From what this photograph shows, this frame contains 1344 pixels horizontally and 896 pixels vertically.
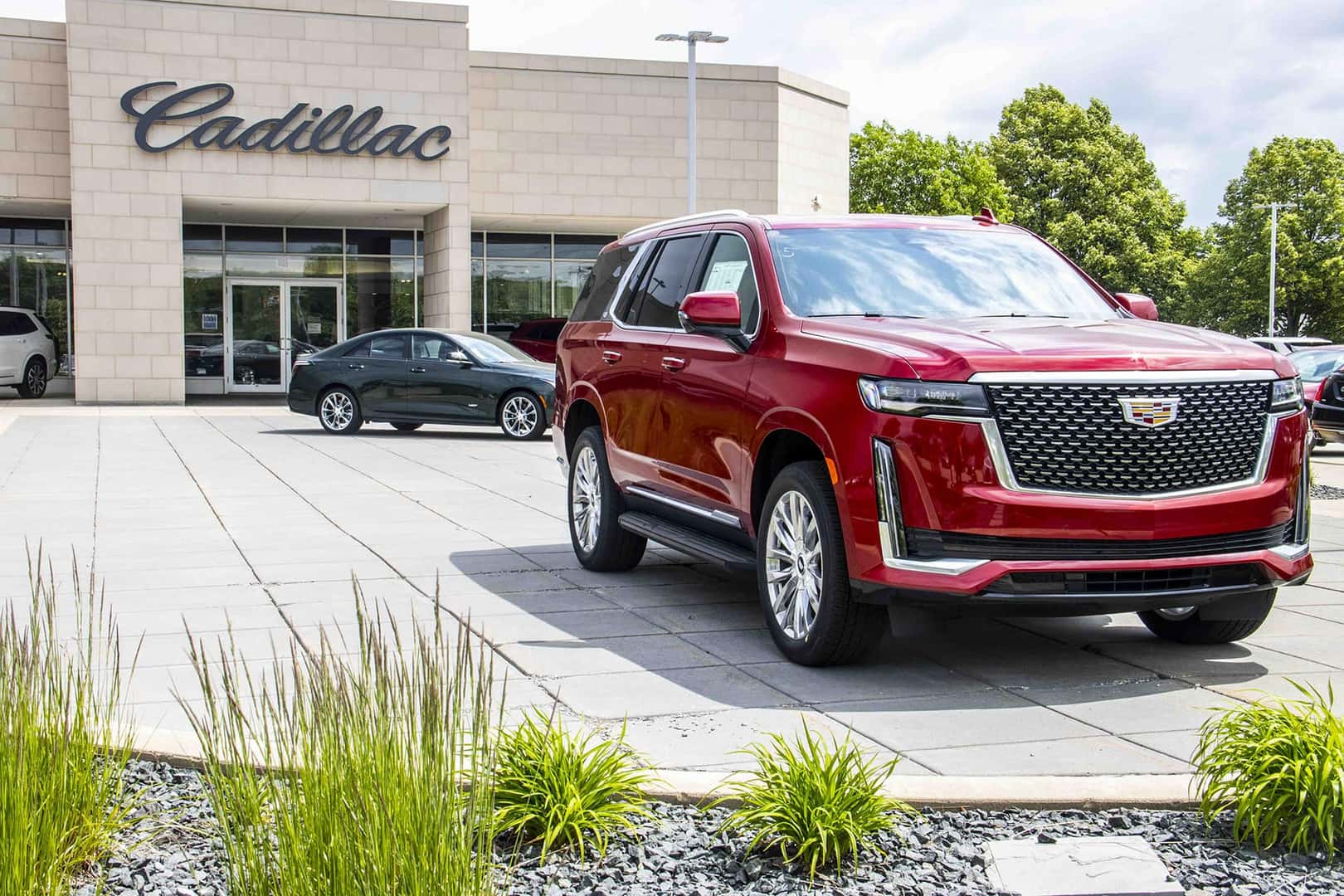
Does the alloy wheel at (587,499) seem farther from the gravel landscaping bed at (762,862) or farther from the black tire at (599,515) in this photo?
the gravel landscaping bed at (762,862)

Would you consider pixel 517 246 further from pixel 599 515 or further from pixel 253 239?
pixel 599 515

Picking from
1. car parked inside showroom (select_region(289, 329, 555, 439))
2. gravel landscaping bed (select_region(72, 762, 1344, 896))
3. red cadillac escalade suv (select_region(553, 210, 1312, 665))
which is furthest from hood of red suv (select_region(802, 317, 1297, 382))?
car parked inside showroom (select_region(289, 329, 555, 439))

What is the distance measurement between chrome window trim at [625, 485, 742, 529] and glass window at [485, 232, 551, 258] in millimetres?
27039

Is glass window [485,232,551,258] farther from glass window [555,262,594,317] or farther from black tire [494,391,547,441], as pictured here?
black tire [494,391,547,441]

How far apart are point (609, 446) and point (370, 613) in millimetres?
1628

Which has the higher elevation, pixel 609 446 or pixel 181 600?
pixel 609 446

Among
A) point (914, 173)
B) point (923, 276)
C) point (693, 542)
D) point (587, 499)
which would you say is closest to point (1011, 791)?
point (693, 542)

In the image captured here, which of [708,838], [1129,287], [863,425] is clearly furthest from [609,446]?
[1129,287]

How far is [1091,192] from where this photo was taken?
66688mm

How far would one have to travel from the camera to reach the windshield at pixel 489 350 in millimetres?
21297

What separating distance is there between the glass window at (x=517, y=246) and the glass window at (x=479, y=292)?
390 millimetres

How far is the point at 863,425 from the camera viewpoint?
225 inches

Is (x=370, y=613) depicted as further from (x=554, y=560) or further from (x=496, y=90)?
(x=496, y=90)

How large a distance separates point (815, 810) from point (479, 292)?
1232 inches
